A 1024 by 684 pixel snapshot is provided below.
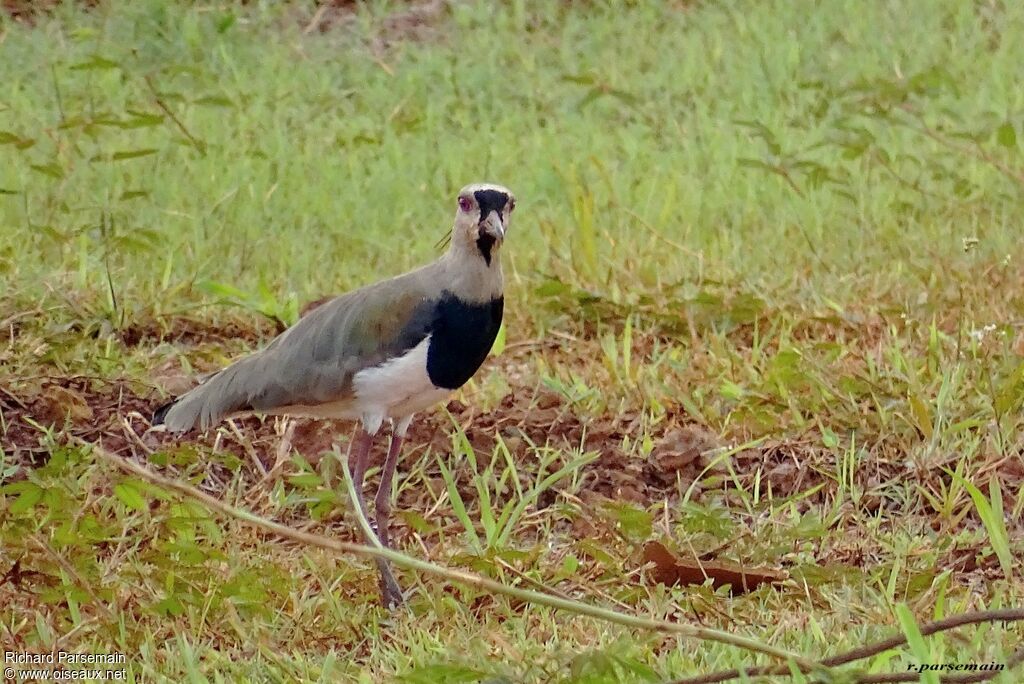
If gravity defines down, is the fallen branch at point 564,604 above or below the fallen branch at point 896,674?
above

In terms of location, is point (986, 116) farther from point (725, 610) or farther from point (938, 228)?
point (725, 610)

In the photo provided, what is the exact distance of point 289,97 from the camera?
8.02m

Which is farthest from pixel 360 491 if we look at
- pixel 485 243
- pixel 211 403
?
pixel 485 243

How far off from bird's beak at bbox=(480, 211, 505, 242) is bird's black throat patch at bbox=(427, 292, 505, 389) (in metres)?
0.16

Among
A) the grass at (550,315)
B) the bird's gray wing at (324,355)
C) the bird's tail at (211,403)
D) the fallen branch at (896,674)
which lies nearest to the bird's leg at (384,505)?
the grass at (550,315)

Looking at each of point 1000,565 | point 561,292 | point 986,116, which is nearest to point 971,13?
point 986,116

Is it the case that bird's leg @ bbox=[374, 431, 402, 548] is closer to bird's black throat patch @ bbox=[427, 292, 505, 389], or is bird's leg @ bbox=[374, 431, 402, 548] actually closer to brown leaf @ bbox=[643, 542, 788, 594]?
bird's black throat patch @ bbox=[427, 292, 505, 389]

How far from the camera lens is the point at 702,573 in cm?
390

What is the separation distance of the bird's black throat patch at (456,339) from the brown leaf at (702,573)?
23.0 inches

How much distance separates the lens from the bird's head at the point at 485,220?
3.92 m

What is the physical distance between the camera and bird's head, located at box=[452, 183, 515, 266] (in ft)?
12.9

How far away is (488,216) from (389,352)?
0.39 meters

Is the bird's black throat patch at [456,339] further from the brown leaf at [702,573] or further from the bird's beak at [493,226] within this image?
the brown leaf at [702,573]

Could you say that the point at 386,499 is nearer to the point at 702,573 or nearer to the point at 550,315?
the point at 702,573
